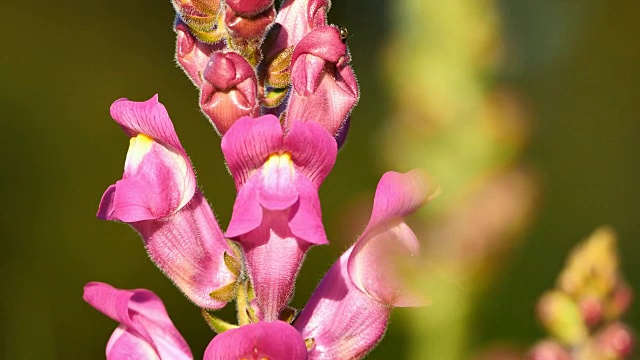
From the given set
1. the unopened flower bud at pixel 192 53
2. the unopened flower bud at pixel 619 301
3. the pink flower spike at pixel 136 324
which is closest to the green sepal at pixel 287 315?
the pink flower spike at pixel 136 324

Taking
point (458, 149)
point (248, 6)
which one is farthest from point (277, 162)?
point (458, 149)

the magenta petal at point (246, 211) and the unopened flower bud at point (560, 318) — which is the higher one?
the magenta petal at point (246, 211)

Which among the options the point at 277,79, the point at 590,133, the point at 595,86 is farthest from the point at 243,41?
the point at 595,86

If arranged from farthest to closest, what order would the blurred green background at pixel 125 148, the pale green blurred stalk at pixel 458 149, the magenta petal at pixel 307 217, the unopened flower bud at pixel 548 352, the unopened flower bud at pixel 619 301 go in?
1. the blurred green background at pixel 125 148
2. the unopened flower bud at pixel 619 301
3. the unopened flower bud at pixel 548 352
4. the magenta petal at pixel 307 217
5. the pale green blurred stalk at pixel 458 149

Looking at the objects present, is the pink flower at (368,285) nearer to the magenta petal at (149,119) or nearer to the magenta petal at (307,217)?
the magenta petal at (307,217)

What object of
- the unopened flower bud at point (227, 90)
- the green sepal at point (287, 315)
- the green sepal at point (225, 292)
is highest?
the unopened flower bud at point (227, 90)

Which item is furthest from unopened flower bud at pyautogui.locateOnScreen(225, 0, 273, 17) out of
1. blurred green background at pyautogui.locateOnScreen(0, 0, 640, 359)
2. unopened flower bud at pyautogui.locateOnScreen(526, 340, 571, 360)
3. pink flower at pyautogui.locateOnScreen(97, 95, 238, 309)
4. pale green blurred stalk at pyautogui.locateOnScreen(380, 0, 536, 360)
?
blurred green background at pyautogui.locateOnScreen(0, 0, 640, 359)

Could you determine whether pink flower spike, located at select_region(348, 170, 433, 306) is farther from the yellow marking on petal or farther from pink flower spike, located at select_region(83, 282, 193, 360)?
pink flower spike, located at select_region(83, 282, 193, 360)
